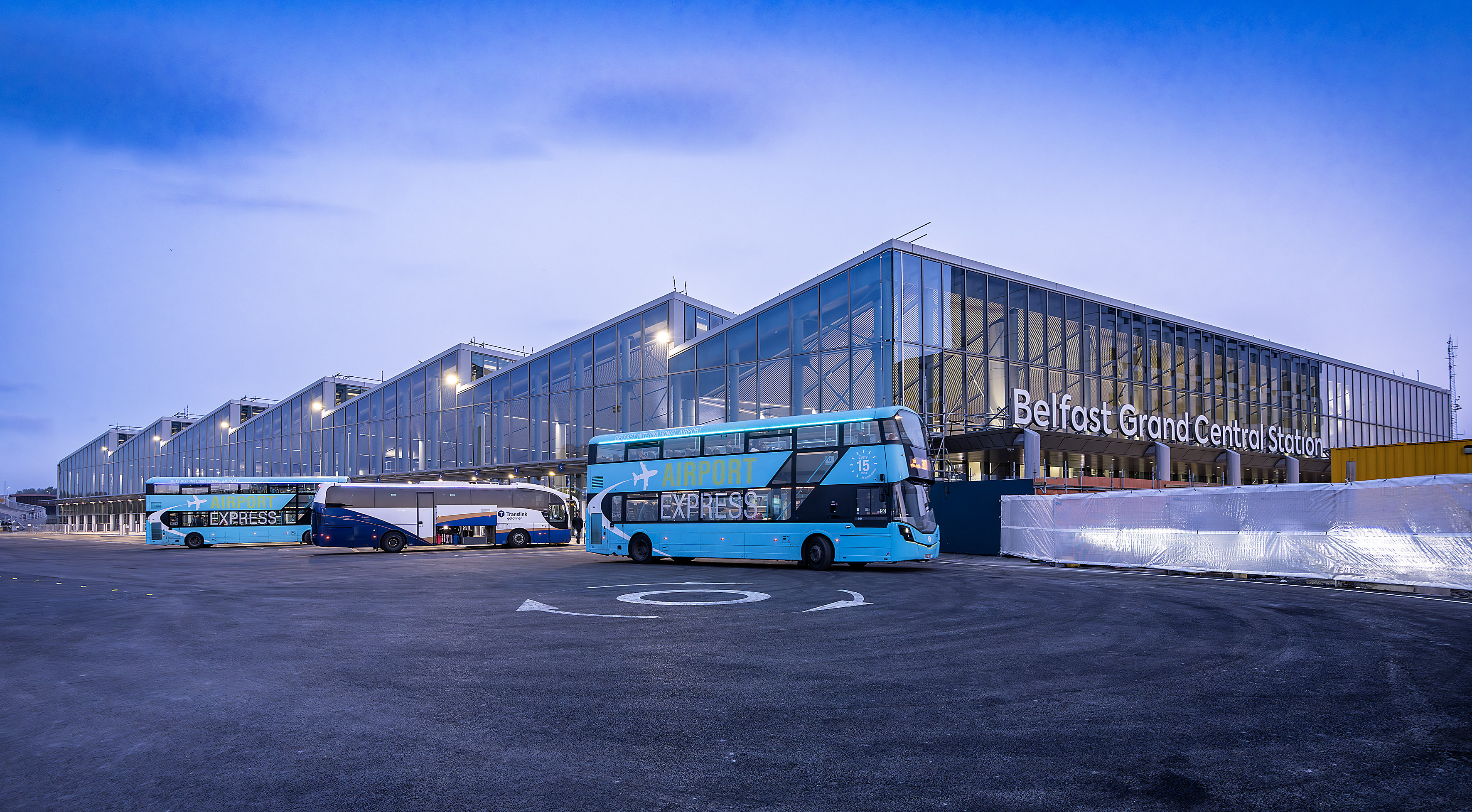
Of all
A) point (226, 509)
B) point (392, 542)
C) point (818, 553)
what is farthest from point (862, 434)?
point (226, 509)

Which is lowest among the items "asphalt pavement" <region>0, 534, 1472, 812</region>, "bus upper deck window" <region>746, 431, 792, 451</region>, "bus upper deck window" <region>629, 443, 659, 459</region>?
"asphalt pavement" <region>0, 534, 1472, 812</region>

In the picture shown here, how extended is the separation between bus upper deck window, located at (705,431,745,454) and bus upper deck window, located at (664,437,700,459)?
0.33 meters

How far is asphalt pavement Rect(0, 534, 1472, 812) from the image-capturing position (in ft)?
15.0

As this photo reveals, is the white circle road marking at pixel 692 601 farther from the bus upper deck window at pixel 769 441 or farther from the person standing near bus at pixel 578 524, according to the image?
the person standing near bus at pixel 578 524

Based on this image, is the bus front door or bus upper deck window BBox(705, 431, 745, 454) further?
the bus front door

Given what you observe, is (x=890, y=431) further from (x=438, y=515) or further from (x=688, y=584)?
(x=438, y=515)

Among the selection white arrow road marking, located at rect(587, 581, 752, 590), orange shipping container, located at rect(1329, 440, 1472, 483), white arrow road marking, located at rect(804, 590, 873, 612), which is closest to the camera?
white arrow road marking, located at rect(804, 590, 873, 612)

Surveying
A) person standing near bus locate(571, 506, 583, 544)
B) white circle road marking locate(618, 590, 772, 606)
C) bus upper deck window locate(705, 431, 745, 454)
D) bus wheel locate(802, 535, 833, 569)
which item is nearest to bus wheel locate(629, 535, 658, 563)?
bus upper deck window locate(705, 431, 745, 454)

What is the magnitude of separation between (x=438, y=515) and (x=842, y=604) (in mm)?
29961

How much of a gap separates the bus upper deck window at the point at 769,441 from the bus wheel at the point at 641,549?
475 centimetres

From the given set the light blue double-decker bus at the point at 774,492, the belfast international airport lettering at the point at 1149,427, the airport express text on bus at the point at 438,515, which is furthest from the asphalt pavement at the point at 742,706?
the airport express text on bus at the point at 438,515

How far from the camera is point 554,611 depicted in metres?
12.6

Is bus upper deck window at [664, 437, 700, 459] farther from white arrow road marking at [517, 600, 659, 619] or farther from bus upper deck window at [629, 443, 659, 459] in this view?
white arrow road marking at [517, 600, 659, 619]

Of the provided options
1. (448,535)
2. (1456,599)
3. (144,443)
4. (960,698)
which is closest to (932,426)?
(1456,599)
